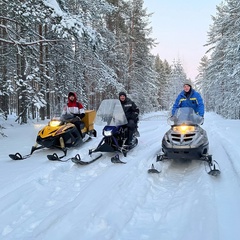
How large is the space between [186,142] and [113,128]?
2207 mm

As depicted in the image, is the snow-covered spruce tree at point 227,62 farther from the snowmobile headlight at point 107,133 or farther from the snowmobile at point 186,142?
the snowmobile headlight at point 107,133

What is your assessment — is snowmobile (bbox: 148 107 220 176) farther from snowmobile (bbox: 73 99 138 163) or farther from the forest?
the forest

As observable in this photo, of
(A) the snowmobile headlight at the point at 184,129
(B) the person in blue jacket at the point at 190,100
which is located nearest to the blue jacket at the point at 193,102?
(B) the person in blue jacket at the point at 190,100

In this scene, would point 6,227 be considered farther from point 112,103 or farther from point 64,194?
point 112,103

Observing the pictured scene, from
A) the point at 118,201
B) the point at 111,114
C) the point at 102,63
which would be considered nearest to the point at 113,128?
the point at 111,114

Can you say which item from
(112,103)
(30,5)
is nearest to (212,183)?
(112,103)

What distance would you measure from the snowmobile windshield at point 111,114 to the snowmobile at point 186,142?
1.74 meters

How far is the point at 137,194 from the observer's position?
4.40 m

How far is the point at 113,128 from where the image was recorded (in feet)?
23.6

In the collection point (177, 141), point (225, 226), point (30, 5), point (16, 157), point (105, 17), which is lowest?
point (16, 157)

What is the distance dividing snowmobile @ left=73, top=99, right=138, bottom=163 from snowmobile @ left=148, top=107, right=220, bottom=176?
145 centimetres

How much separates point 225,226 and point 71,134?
5541 millimetres

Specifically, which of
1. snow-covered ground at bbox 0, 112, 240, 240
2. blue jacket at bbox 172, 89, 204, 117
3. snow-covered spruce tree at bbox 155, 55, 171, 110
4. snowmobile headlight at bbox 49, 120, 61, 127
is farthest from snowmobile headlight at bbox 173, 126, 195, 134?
snow-covered spruce tree at bbox 155, 55, 171, 110

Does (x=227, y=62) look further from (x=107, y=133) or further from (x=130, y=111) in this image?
(x=107, y=133)
